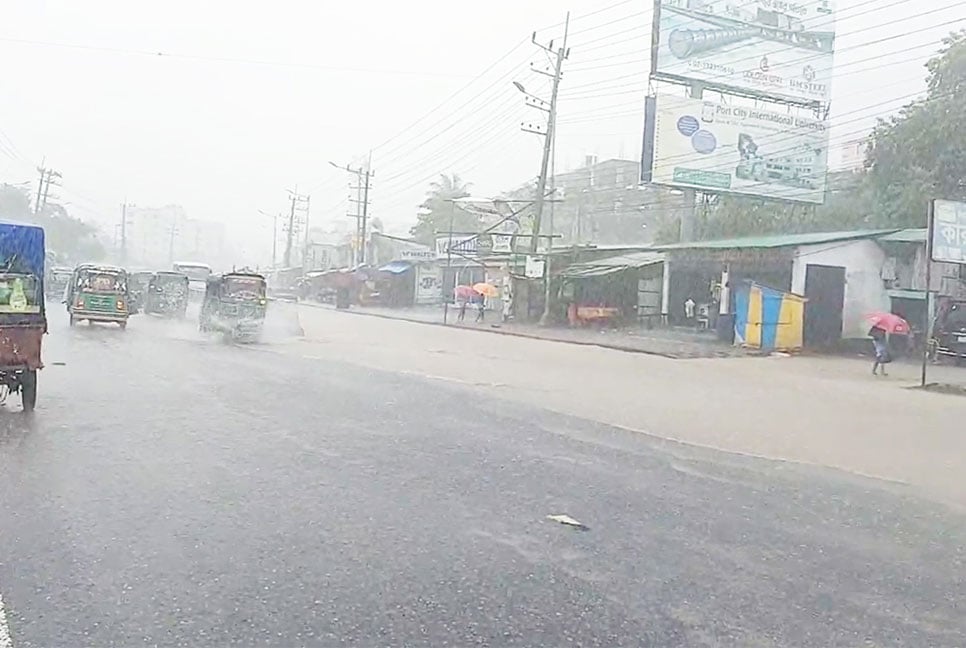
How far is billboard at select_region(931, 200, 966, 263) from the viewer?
2080 centimetres

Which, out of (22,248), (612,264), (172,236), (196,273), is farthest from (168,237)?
(22,248)

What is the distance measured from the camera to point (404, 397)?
15.3 meters

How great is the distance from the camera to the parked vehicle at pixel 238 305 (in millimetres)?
29375

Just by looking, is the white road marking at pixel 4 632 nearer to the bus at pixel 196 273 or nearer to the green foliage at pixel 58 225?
the bus at pixel 196 273

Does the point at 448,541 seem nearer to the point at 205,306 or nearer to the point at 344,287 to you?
the point at 205,306

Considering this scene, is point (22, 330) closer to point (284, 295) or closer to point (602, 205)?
point (284, 295)

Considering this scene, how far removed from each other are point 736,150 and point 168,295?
23.9 m

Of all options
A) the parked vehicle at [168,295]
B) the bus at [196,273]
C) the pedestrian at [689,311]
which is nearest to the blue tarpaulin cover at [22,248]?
the pedestrian at [689,311]

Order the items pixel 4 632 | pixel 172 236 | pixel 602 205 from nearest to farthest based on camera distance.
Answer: pixel 4 632
pixel 602 205
pixel 172 236

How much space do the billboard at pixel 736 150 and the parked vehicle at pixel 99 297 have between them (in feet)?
64.8

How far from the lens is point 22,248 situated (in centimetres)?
1339

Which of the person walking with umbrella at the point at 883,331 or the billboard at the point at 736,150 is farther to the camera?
the billboard at the point at 736,150

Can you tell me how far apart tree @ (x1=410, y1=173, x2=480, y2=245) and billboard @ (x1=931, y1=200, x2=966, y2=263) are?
175ft

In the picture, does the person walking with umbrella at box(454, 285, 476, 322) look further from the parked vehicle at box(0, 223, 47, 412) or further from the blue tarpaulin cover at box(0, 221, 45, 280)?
the parked vehicle at box(0, 223, 47, 412)
